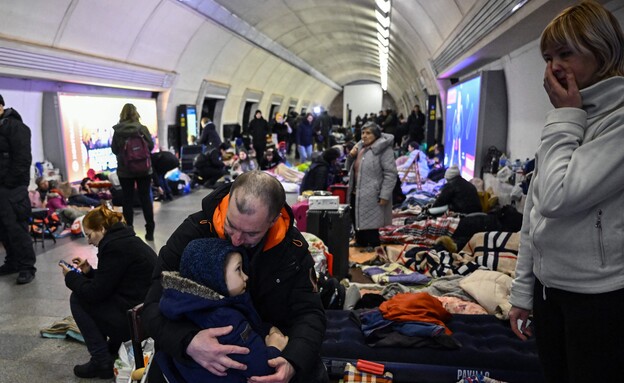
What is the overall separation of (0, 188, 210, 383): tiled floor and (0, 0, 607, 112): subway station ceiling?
322 cm

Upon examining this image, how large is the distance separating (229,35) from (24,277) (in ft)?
34.2

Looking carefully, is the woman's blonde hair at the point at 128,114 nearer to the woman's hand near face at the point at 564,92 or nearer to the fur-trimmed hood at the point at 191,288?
the fur-trimmed hood at the point at 191,288

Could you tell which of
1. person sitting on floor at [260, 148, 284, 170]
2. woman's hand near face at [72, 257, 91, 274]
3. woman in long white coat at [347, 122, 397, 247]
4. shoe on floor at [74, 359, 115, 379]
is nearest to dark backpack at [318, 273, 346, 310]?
shoe on floor at [74, 359, 115, 379]

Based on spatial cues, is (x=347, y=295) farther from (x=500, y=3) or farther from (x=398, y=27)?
(x=398, y=27)

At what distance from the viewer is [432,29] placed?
10.2m

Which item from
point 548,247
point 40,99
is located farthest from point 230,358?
point 40,99

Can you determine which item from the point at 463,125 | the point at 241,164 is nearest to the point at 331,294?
the point at 463,125

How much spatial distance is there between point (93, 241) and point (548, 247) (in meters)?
2.90

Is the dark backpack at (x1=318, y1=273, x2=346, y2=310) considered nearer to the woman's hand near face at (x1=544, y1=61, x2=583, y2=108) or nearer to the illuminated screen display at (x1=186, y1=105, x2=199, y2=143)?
the woman's hand near face at (x1=544, y1=61, x2=583, y2=108)

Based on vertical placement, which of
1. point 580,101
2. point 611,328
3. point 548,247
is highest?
point 580,101

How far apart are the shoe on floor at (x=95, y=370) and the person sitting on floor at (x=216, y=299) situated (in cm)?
193

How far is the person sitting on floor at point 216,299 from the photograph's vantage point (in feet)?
5.08

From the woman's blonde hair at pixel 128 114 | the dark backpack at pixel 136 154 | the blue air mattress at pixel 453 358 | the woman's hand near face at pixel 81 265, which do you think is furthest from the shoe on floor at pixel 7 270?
the blue air mattress at pixel 453 358

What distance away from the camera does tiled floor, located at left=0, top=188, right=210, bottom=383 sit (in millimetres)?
3333
